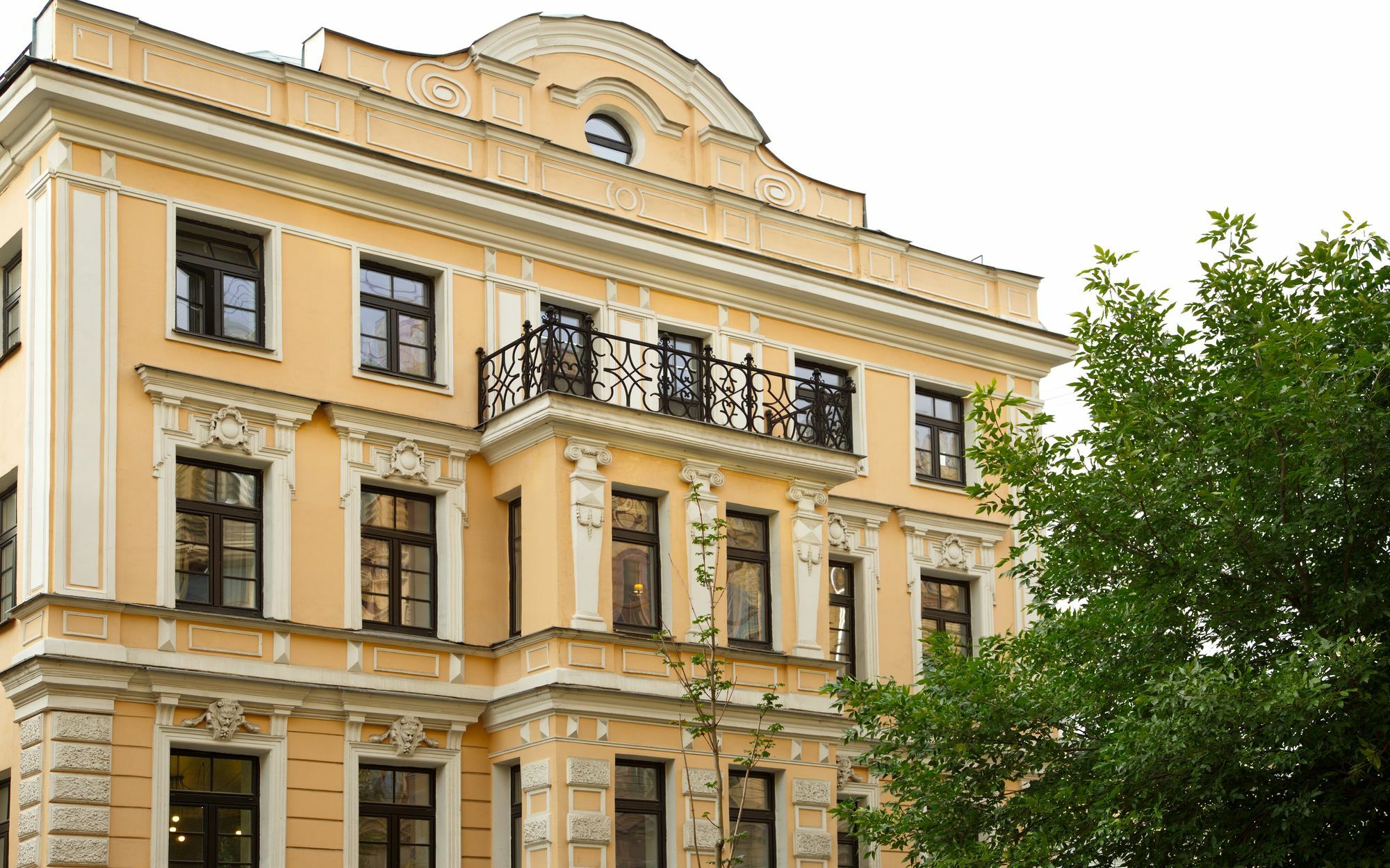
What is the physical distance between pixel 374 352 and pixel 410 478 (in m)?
1.75

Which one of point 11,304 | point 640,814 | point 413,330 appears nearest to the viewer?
point 11,304

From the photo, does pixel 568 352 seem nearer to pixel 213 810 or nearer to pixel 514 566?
pixel 514 566

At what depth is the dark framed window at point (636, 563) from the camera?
23625 mm

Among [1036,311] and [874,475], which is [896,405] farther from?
[1036,311]

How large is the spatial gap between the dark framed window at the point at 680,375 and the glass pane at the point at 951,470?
15.7ft

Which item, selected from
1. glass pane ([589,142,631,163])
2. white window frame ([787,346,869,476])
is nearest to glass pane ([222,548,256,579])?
glass pane ([589,142,631,163])

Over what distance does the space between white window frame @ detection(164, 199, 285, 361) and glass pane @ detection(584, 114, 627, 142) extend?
5.72m

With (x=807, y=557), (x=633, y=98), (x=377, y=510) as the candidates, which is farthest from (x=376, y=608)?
(x=633, y=98)

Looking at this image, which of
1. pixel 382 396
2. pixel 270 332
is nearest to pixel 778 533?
pixel 382 396

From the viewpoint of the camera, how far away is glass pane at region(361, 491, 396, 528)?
920 inches

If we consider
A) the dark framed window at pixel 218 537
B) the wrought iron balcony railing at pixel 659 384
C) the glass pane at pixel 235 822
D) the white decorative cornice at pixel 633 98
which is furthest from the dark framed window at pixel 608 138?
the glass pane at pixel 235 822

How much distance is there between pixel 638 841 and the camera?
75.4 feet

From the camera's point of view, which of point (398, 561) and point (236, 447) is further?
point (398, 561)

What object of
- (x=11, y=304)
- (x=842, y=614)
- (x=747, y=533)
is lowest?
(x=842, y=614)
